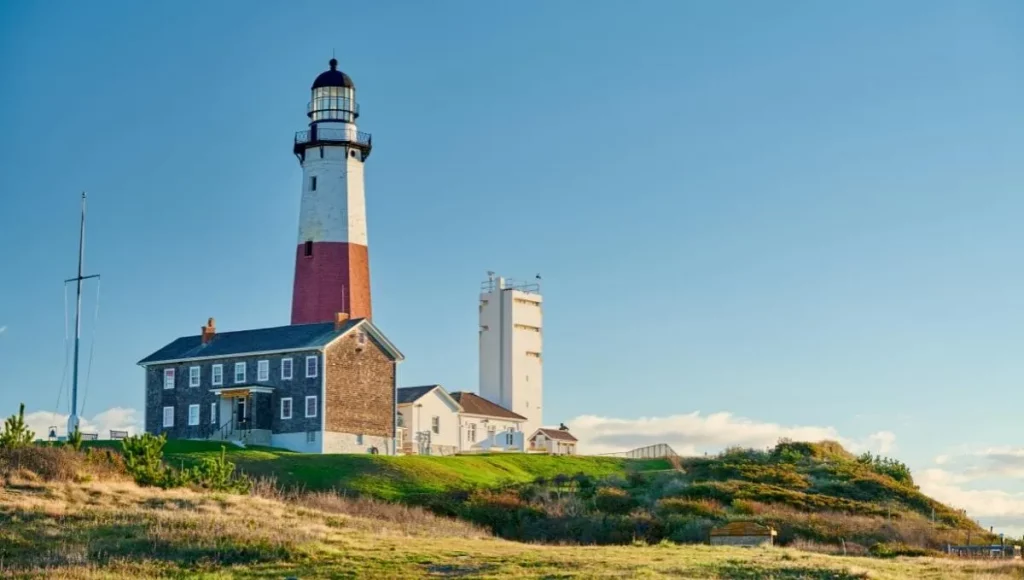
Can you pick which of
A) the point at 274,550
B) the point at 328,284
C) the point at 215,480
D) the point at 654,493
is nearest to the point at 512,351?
the point at 328,284

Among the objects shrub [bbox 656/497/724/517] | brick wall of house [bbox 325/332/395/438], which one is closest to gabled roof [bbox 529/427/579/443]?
brick wall of house [bbox 325/332/395/438]

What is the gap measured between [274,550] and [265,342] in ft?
115

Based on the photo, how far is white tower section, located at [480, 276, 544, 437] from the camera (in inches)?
3145

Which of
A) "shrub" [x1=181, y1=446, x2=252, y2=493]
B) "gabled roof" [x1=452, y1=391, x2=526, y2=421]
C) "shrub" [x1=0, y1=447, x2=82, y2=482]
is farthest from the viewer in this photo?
"gabled roof" [x1=452, y1=391, x2=526, y2=421]

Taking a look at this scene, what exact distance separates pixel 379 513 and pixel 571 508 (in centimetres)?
738

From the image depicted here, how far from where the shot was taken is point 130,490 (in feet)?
118

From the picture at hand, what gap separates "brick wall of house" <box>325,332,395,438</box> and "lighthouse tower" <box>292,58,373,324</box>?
2590 millimetres

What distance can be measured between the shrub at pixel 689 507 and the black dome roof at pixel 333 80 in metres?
29.4

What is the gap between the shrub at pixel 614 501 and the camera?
46987mm

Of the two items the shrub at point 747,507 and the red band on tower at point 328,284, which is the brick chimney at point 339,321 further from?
the shrub at point 747,507

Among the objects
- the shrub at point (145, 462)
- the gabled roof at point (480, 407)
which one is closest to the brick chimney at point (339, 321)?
the gabled roof at point (480, 407)

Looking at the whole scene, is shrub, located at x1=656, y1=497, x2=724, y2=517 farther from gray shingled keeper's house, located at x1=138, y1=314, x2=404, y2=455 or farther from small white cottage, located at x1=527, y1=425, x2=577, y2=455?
small white cottage, located at x1=527, y1=425, x2=577, y2=455

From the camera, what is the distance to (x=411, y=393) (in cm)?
6956

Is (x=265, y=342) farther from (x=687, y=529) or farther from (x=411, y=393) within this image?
(x=687, y=529)
